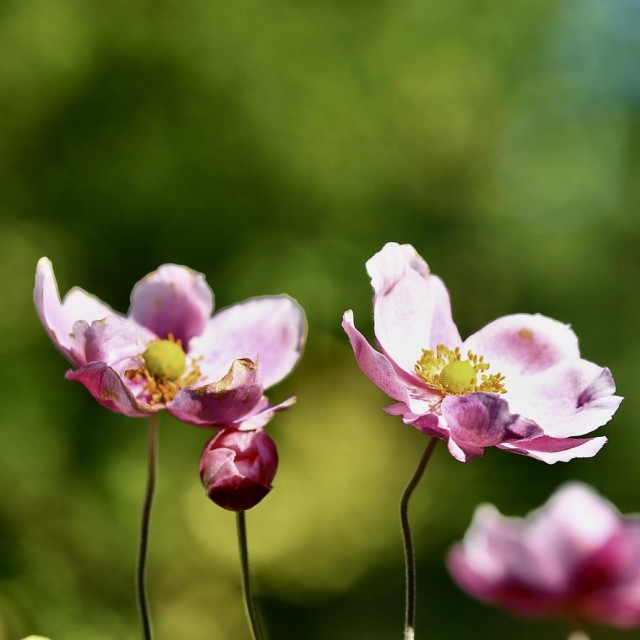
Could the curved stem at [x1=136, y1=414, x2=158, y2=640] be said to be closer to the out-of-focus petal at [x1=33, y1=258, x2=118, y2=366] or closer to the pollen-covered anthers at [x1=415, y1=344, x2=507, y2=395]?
the out-of-focus petal at [x1=33, y1=258, x2=118, y2=366]

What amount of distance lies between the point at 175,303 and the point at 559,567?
1.09m

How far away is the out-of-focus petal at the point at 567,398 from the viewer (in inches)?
46.6

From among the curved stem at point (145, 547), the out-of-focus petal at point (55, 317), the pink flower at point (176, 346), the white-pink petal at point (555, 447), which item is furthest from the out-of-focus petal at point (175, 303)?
the white-pink petal at point (555, 447)

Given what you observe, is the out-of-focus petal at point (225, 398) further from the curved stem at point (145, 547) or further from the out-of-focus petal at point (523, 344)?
the out-of-focus petal at point (523, 344)

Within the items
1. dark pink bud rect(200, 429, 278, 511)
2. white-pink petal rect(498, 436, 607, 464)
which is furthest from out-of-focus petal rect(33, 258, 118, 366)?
white-pink petal rect(498, 436, 607, 464)

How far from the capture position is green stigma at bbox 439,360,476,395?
1.29m

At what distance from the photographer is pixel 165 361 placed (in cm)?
135

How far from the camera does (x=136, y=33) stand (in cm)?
779

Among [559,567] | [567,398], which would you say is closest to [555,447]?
[567,398]

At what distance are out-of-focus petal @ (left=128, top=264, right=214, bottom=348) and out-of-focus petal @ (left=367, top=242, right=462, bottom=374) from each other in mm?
306

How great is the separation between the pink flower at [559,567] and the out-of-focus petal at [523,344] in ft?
2.40

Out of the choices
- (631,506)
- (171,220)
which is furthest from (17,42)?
(631,506)

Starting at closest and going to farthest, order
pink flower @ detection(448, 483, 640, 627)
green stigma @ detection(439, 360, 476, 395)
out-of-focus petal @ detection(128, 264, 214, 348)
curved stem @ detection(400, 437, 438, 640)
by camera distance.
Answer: curved stem @ detection(400, 437, 438, 640)
green stigma @ detection(439, 360, 476, 395)
out-of-focus petal @ detection(128, 264, 214, 348)
pink flower @ detection(448, 483, 640, 627)

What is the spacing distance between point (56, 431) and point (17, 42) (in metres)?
2.97
